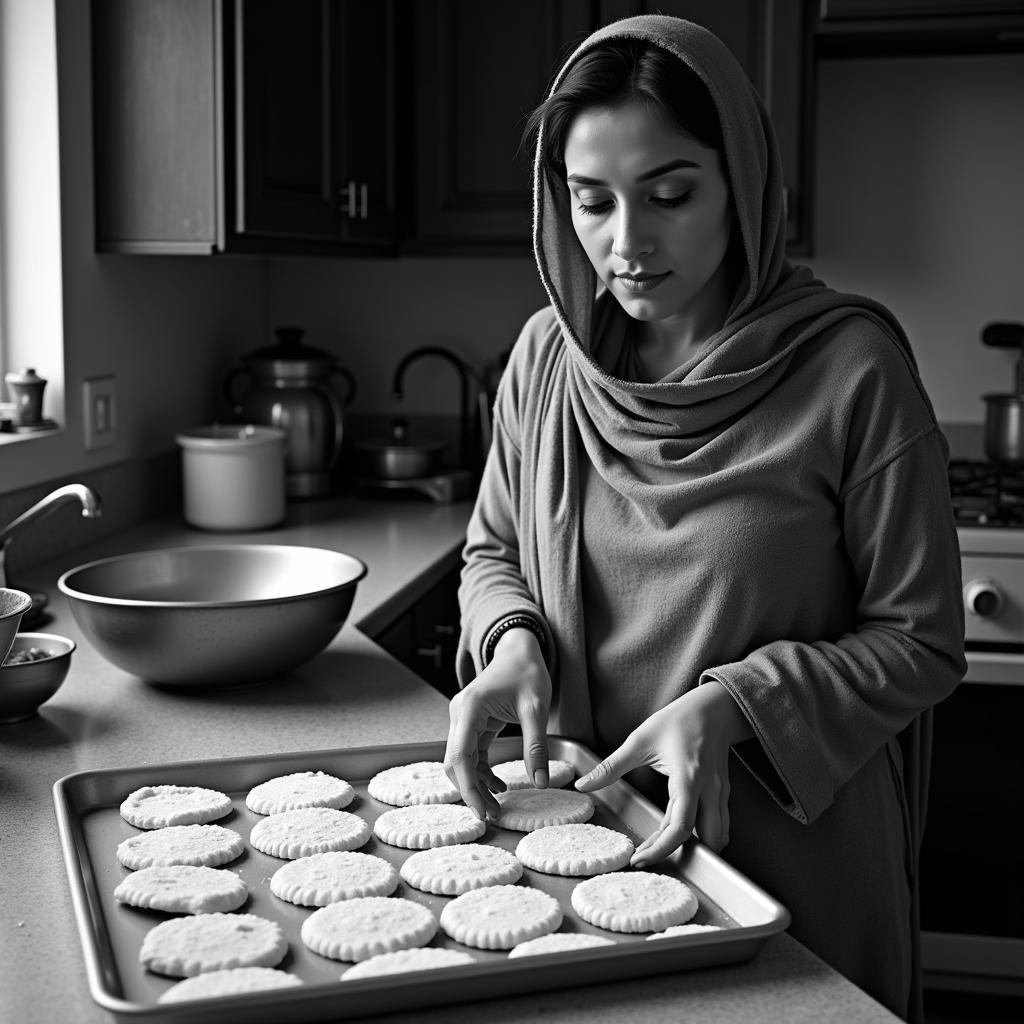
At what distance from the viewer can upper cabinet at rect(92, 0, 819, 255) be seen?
7.19ft

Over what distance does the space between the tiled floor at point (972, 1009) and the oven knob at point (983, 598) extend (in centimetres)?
69

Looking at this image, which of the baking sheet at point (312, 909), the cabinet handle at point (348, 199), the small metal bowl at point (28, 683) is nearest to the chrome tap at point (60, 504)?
the small metal bowl at point (28, 683)

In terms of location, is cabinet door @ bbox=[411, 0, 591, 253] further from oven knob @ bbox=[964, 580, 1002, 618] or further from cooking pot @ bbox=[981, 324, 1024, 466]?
oven knob @ bbox=[964, 580, 1002, 618]

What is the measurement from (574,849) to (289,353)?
1.90 metres

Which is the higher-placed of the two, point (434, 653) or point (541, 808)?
point (541, 808)

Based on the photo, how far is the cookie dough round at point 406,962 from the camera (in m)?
0.86

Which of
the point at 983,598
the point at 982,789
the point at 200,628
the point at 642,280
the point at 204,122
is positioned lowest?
the point at 982,789

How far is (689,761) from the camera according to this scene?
3.56 feet

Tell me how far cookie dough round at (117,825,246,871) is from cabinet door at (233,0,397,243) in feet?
4.36

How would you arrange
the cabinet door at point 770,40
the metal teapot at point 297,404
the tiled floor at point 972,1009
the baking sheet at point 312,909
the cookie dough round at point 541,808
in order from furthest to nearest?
the metal teapot at point 297,404 → the cabinet door at point 770,40 → the tiled floor at point 972,1009 → the cookie dough round at point 541,808 → the baking sheet at point 312,909

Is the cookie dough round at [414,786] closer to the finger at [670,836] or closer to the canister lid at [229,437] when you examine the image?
the finger at [670,836]

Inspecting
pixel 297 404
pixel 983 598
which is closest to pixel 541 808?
pixel 983 598

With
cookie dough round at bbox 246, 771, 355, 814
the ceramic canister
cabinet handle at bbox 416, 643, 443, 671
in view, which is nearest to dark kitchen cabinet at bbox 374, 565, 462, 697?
cabinet handle at bbox 416, 643, 443, 671

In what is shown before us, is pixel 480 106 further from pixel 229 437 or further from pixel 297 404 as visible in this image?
pixel 229 437
